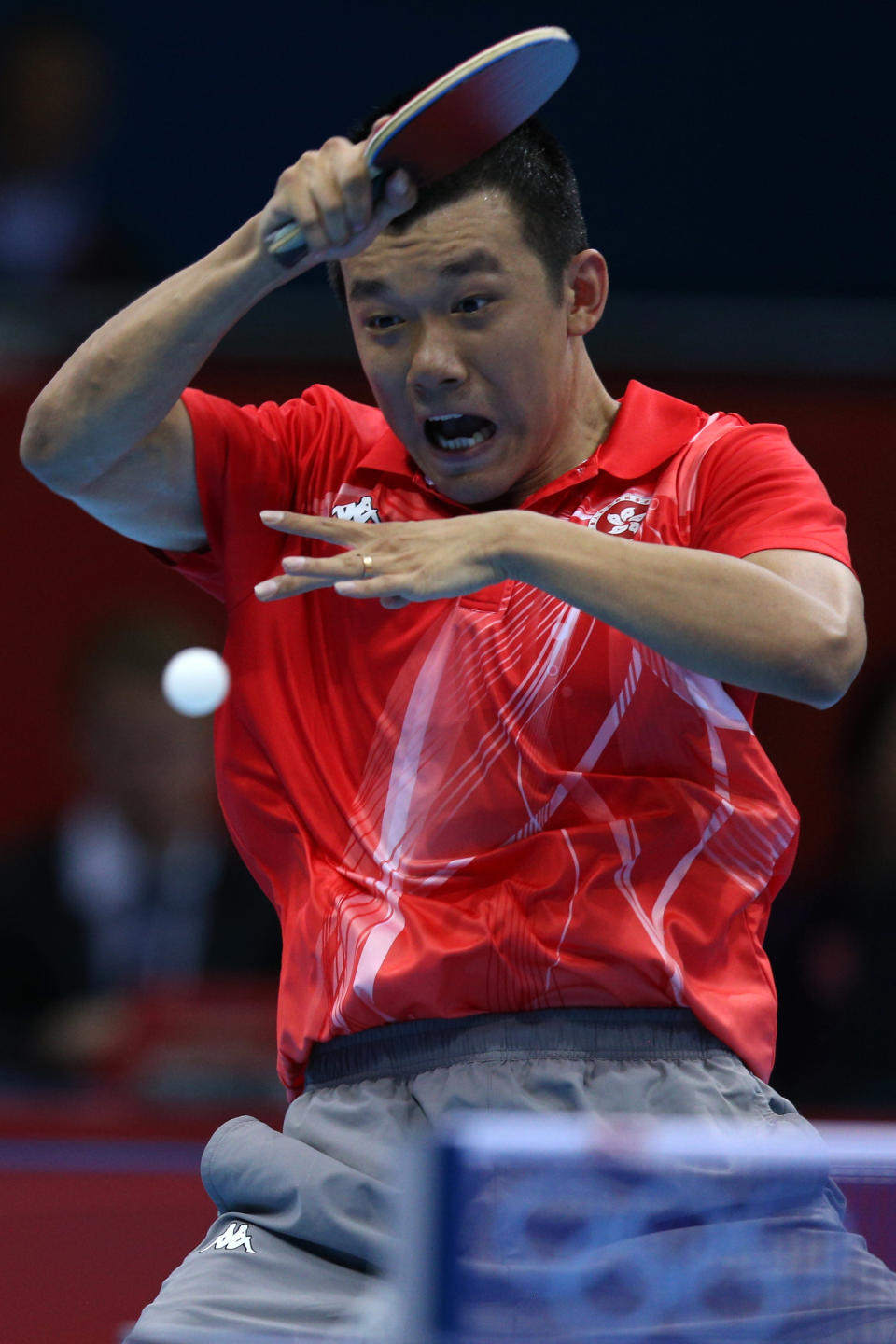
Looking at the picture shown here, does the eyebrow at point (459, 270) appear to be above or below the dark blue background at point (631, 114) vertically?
below

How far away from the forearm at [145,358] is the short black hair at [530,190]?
191mm

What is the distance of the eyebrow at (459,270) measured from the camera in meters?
2.12

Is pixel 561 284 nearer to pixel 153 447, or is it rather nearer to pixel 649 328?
pixel 153 447

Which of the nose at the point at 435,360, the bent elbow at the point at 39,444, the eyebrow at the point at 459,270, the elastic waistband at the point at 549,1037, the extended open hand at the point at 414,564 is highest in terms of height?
the eyebrow at the point at 459,270

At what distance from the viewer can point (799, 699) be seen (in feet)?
6.45

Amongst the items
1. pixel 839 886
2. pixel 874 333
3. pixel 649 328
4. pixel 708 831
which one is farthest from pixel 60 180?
pixel 708 831

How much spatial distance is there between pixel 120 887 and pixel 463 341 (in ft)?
8.45

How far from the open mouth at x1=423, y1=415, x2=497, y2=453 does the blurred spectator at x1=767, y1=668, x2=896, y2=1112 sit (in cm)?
210

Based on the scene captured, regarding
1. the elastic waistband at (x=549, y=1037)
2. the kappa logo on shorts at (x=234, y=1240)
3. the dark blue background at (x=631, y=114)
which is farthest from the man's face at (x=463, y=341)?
the dark blue background at (x=631, y=114)

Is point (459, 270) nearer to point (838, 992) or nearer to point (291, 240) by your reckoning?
point (291, 240)

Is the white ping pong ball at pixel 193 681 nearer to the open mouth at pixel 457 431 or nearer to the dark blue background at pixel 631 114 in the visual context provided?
the open mouth at pixel 457 431

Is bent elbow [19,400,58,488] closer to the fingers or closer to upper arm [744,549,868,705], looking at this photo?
the fingers

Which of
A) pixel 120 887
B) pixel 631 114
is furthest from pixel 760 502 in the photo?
pixel 631 114

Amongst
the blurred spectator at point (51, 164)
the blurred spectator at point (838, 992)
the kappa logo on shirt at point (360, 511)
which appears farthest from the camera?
the blurred spectator at point (51, 164)
